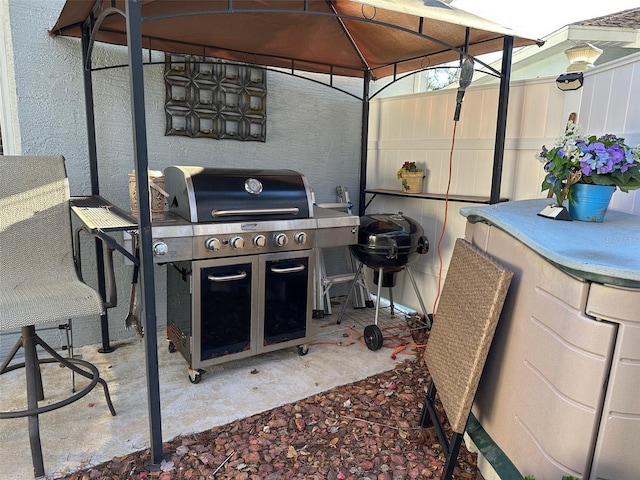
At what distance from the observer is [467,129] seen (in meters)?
3.54

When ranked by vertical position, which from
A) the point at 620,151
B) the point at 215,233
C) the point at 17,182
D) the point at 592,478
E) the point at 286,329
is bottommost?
the point at 286,329

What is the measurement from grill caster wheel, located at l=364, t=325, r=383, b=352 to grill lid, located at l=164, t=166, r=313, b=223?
1.07m

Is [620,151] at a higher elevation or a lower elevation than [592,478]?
higher

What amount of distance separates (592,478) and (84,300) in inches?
85.4

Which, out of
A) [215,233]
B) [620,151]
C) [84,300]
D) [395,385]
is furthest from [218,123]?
[620,151]

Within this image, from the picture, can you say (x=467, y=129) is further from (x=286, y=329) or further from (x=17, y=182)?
(x=17, y=182)

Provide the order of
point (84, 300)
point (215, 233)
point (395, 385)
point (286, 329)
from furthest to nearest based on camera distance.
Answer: point (286, 329)
point (395, 385)
point (215, 233)
point (84, 300)

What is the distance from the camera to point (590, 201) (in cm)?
185

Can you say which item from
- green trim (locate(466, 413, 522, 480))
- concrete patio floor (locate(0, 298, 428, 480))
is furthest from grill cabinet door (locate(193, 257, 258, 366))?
green trim (locate(466, 413, 522, 480))

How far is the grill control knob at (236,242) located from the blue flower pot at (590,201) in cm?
182

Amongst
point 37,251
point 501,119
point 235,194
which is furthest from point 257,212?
point 501,119

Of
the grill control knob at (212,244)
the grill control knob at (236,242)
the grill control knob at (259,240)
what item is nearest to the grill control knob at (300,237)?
the grill control knob at (259,240)

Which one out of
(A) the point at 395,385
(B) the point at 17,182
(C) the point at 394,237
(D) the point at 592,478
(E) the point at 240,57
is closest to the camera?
(D) the point at 592,478

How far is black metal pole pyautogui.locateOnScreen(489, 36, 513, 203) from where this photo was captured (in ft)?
9.81
